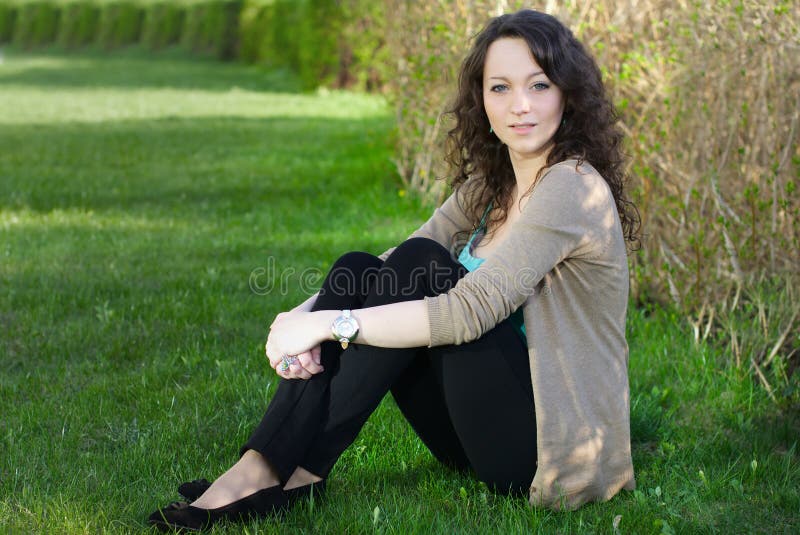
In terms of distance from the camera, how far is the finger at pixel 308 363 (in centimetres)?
263

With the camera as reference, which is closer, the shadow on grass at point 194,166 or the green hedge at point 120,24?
the shadow on grass at point 194,166

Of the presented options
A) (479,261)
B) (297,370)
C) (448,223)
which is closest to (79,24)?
(448,223)

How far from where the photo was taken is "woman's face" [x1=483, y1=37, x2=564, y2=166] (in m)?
2.77

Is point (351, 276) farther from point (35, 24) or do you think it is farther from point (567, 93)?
point (35, 24)

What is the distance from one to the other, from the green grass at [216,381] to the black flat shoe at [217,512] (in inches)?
1.9

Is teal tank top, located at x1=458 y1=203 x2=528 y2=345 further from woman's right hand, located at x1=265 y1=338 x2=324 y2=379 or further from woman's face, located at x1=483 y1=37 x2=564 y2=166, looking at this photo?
woman's right hand, located at x1=265 y1=338 x2=324 y2=379

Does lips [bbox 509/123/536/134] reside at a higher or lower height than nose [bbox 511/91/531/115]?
lower

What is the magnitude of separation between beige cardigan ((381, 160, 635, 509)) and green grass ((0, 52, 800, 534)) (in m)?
0.24

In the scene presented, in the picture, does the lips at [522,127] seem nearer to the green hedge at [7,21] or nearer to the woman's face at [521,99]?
the woman's face at [521,99]

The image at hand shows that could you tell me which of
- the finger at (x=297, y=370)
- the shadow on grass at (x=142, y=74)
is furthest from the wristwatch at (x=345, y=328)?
the shadow on grass at (x=142, y=74)

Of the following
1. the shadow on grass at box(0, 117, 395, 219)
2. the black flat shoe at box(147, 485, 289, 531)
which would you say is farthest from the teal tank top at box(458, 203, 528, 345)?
the shadow on grass at box(0, 117, 395, 219)

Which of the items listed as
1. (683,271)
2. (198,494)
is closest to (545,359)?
(198,494)

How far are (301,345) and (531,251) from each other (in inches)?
27.1

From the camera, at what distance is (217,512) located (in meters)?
2.61
